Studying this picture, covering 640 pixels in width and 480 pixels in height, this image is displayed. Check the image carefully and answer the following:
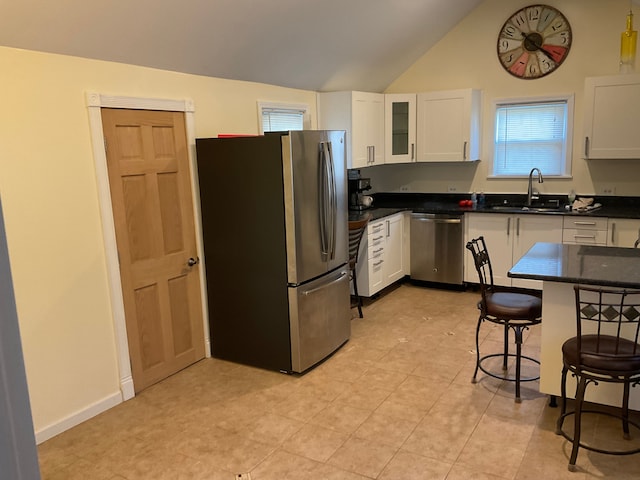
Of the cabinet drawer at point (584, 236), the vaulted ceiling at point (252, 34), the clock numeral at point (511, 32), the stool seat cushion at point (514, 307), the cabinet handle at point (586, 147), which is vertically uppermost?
the clock numeral at point (511, 32)

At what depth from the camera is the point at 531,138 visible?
5.74m

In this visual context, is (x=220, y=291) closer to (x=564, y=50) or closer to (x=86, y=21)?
(x=86, y=21)

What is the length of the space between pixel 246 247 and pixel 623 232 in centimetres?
355

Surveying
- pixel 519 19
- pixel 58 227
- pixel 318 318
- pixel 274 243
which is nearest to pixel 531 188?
pixel 519 19

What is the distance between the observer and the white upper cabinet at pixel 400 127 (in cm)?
588

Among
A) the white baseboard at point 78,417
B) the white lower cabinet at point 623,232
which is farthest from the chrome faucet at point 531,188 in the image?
the white baseboard at point 78,417

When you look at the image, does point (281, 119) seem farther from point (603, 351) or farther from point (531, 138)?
point (603, 351)

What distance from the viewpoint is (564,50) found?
5340 mm

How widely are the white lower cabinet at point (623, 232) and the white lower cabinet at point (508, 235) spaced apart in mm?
448

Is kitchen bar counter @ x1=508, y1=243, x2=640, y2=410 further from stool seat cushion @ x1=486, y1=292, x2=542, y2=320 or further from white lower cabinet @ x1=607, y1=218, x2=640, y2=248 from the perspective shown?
white lower cabinet @ x1=607, y1=218, x2=640, y2=248

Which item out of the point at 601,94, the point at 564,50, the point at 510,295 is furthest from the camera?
the point at 564,50

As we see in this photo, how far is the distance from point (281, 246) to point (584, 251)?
2.04 metres

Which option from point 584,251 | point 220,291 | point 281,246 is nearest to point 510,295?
point 584,251

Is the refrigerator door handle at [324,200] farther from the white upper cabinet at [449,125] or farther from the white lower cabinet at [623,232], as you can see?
the white lower cabinet at [623,232]
